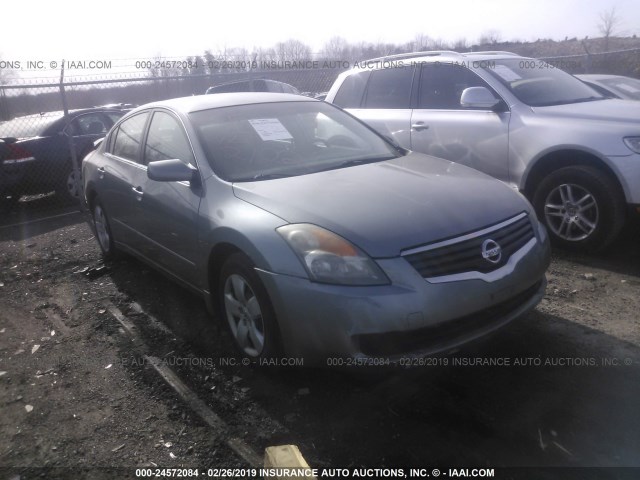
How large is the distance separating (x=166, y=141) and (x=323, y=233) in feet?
6.30

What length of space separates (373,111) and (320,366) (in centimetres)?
424

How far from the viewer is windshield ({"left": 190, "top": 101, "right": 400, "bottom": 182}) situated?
12.2 ft

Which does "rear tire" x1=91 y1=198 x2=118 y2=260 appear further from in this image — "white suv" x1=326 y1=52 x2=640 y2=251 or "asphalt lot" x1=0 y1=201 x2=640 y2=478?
"white suv" x1=326 y1=52 x2=640 y2=251

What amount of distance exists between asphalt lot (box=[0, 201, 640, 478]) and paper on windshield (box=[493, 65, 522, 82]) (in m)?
2.20

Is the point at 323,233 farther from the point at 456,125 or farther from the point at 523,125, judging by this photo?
the point at 456,125

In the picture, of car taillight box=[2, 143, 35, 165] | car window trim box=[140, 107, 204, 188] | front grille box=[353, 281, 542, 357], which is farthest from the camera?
car taillight box=[2, 143, 35, 165]

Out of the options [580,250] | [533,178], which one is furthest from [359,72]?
[580,250]

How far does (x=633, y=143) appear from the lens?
4438 mm

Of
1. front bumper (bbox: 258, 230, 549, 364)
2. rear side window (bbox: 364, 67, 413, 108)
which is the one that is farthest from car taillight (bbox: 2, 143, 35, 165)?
front bumper (bbox: 258, 230, 549, 364)

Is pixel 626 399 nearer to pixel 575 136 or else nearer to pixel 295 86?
pixel 575 136

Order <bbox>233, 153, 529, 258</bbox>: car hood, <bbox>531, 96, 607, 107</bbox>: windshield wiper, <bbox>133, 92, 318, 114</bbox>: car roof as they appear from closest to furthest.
Result: <bbox>233, 153, 529, 258</bbox>: car hood → <bbox>133, 92, 318, 114</bbox>: car roof → <bbox>531, 96, 607, 107</bbox>: windshield wiper

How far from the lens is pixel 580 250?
4.86m

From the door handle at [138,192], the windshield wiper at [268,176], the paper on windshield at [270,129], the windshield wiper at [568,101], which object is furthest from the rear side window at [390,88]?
the door handle at [138,192]

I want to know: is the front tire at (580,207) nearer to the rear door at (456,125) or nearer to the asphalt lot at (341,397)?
the asphalt lot at (341,397)
